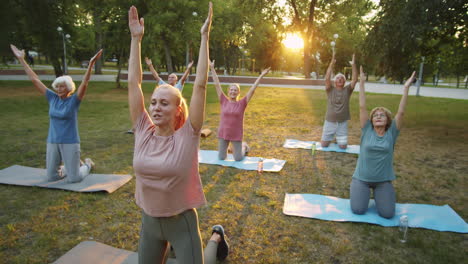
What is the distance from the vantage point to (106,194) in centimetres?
550

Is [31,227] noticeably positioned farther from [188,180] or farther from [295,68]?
[295,68]

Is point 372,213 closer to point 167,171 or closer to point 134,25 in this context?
point 167,171

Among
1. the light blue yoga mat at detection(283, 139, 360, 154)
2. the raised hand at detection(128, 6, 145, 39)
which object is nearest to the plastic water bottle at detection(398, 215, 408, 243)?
the raised hand at detection(128, 6, 145, 39)

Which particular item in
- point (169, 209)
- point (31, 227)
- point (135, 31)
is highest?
point (135, 31)

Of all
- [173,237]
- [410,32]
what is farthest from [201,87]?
[410,32]

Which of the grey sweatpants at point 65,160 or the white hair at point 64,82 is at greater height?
the white hair at point 64,82

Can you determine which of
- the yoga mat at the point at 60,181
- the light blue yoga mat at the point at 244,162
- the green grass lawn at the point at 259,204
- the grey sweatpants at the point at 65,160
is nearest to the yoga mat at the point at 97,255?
the green grass lawn at the point at 259,204

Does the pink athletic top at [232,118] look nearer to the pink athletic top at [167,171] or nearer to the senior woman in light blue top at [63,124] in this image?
the senior woman in light blue top at [63,124]

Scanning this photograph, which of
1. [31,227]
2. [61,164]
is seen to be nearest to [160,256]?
[31,227]

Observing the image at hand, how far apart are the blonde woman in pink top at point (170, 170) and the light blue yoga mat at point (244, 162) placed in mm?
4633

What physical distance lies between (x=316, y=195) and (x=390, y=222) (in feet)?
4.35

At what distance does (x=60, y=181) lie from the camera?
19.5ft

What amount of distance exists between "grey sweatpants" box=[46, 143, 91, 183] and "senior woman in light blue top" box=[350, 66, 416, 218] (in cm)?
497

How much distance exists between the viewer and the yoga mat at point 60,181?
222 inches
